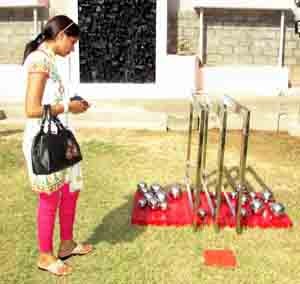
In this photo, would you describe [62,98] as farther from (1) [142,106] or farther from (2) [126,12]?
(2) [126,12]

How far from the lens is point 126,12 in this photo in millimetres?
13516

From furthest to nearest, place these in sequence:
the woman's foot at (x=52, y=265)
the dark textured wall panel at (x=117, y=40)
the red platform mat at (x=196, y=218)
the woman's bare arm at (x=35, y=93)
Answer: the dark textured wall panel at (x=117, y=40), the red platform mat at (x=196, y=218), the woman's foot at (x=52, y=265), the woman's bare arm at (x=35, y=93)

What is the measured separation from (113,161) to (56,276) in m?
3.55

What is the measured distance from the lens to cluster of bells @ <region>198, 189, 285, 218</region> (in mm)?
5555

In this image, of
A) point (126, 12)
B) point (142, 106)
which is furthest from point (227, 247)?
point (126, 12)

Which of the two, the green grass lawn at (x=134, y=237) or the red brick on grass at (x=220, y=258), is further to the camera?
the red brick on grass at (x=220, y=258)

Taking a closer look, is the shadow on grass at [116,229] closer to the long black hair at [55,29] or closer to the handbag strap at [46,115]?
the handbag strap at [46,115]

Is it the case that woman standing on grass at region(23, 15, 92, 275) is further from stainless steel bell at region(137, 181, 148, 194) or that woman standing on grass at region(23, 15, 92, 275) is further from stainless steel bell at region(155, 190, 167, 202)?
stainless steel bell at region(137, 181, 148, 194)

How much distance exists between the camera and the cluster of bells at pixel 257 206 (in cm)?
555

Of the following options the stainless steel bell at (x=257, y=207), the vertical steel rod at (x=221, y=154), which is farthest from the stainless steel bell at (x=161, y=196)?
the stainless steel bell at (x=257, y=207)

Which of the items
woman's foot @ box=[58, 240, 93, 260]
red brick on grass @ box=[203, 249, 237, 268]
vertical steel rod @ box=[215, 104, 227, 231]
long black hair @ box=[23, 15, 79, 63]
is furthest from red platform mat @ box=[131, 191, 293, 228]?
long black hair @ box=[23, 15, 79, 63]

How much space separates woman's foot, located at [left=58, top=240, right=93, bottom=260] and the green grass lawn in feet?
0.20

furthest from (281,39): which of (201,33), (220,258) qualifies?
(220,258)

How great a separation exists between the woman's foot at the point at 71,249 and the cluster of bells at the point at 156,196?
1066 mm
